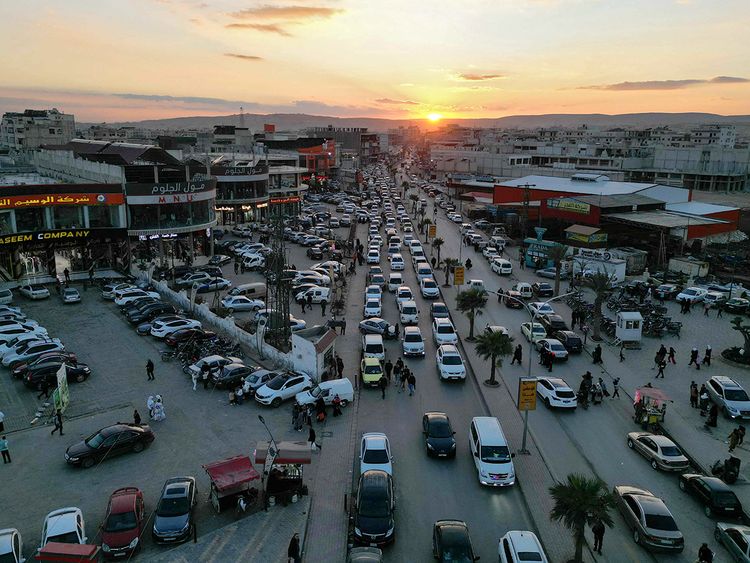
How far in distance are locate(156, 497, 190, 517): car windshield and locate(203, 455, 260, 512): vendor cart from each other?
3.19 ft

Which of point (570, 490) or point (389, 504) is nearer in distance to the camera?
point (570, 490)

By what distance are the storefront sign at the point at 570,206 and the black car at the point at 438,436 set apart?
147 feet

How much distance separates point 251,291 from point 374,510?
27.4 metres

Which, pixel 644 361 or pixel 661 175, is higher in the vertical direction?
pixel 661 175

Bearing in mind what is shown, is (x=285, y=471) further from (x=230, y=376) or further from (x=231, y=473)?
(x=230, y=376)

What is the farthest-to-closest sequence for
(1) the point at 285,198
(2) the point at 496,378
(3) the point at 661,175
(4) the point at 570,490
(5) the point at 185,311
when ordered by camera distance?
(3) the point at 661,175 < (1) the point at 285,198 < (5) the point at 185,311 < (2) the point at 496,378 < (4) the point at 570,490

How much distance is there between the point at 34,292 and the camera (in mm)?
39406

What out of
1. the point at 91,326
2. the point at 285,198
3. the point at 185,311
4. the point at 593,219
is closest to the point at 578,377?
the point at 185,311

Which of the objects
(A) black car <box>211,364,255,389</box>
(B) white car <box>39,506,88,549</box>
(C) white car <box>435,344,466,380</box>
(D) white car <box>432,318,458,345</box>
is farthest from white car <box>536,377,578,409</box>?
(B) white car <box>39,506,88,549</box>

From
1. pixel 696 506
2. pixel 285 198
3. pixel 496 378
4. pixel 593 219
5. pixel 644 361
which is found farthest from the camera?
pixel 285 198

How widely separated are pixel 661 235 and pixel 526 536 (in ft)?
152

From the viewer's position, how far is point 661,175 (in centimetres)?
10419

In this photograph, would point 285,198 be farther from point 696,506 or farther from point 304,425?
point 696,506

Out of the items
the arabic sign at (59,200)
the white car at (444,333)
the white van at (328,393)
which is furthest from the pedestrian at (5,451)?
the arabic sign at (59,200)
